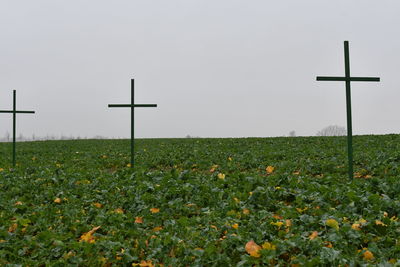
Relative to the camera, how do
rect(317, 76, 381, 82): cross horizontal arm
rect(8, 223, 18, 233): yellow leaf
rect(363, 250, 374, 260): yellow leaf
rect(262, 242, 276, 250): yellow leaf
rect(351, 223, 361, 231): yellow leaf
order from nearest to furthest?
rect(363, 250, 374, 260): yellow leaf < rect(262, 242, 276, 250): yellow leaf < rect(351, 223, 361, 231): yellow leaf < rect(8, 223, 18, 233): yellow leaf < rect(317, 76, 381, 82): cross horizontal arm

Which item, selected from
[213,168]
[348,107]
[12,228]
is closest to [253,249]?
[12,228]

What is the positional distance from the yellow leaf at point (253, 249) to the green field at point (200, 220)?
0.01 meters

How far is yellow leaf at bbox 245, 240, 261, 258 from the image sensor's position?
4.34 metres

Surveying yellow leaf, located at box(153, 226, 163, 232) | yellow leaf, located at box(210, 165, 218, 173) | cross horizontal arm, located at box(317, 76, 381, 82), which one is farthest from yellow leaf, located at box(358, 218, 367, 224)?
yellow leaf, located at box(210, 165, 218, 173)

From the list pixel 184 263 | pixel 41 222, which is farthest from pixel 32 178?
pixel 184 263

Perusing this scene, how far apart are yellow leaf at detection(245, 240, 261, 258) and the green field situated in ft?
0.04

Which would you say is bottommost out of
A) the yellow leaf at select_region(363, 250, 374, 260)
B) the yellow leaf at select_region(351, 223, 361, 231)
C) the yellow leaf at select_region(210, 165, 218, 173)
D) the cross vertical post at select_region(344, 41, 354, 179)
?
the yellow leaf at select_region(363, 250, 374, 260)

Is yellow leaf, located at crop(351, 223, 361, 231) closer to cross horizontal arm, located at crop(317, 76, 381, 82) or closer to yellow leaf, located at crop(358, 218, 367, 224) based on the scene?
yellow leaf, located at crop(358, 218, 367, 224)

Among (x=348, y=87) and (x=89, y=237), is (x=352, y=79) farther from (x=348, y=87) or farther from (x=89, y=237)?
(x=89, y=237)

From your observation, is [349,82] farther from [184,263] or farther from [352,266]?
[184,263]

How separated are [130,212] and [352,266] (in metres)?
3.93

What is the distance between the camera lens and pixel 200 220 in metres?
5.87

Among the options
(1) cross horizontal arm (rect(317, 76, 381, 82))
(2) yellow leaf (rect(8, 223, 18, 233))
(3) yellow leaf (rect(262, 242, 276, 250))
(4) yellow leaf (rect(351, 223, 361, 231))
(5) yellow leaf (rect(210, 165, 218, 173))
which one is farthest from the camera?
(5) yellow leaf (rect(210, 165, 218, 173))

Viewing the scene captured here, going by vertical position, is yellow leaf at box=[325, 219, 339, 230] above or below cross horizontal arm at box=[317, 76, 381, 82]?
below
